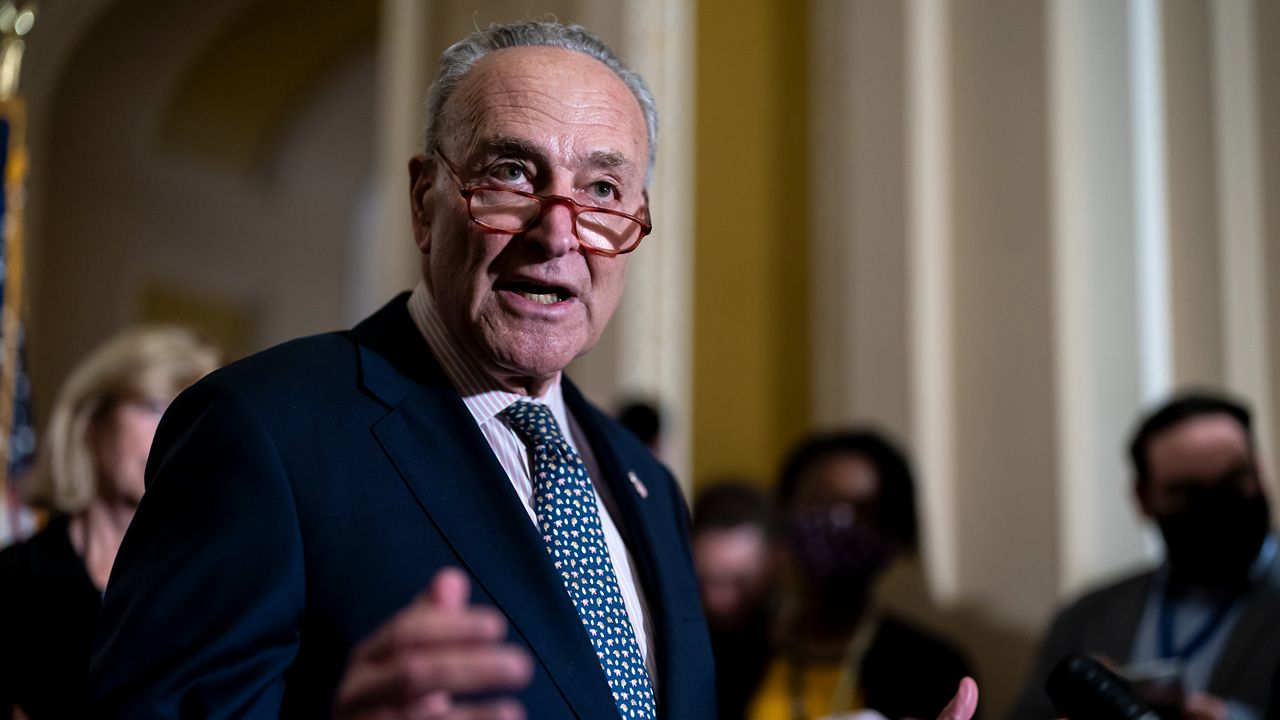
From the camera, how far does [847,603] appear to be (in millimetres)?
3625

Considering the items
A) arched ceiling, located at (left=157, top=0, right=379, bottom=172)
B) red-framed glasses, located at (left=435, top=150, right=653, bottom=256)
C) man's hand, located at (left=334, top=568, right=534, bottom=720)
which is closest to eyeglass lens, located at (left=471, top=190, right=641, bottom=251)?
red-framed glasses, located at (left=435, top=150, right=653, bottom=256)

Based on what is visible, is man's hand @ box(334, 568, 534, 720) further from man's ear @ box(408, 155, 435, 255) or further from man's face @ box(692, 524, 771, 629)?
man's face @ box(692, 524, 771, 629)

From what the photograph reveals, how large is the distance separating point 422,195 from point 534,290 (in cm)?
27

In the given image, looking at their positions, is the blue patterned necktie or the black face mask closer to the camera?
the blue patterned necktie

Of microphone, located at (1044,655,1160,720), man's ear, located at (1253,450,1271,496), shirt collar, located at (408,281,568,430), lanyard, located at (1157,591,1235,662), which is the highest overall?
shirt collar, located at (408,281,568,430)

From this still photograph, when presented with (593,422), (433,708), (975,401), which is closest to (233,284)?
(975,401)

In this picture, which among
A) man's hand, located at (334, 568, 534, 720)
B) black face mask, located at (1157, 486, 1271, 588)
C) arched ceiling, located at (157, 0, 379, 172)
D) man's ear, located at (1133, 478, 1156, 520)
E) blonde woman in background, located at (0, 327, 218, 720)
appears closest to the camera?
man's hand, located at (334, 568, 534, 720)

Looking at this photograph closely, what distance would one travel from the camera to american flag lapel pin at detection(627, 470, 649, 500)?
70.1 inches

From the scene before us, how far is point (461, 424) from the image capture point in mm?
1513

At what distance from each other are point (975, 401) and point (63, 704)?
10.1 ft

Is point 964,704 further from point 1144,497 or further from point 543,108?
point 1144,497

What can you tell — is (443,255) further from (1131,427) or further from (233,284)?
(233,284)

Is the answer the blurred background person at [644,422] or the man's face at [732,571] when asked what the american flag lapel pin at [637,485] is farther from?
the blurred background person at [644,422]

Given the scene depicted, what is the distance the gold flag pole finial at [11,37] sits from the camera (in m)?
3.18
